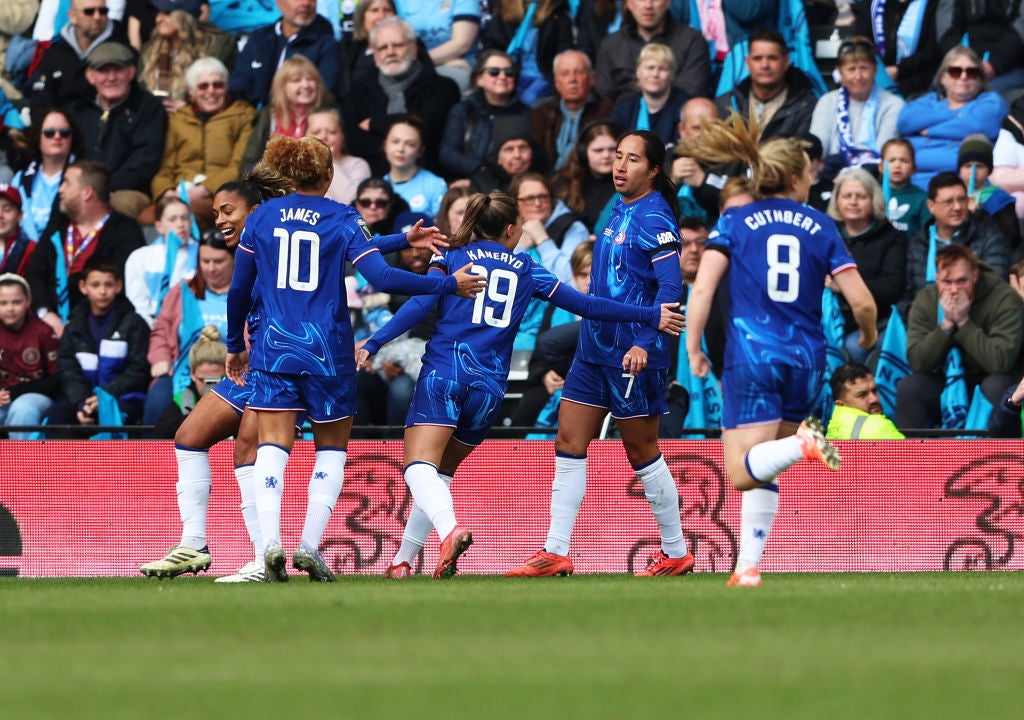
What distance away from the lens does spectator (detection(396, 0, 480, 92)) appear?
53.9ft

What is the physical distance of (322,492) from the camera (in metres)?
9.23

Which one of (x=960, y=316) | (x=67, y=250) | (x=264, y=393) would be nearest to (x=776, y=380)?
(x=264, y=393)

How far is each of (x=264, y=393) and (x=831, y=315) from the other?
559 centimetres

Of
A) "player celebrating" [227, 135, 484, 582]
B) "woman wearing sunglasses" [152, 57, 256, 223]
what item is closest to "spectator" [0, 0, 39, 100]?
"woman wearing sunglasses" [152, 57, 256, 223]

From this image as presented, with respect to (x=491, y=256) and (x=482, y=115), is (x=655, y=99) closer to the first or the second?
(x=482, y=115)

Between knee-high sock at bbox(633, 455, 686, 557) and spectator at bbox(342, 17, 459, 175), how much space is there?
6.29 m

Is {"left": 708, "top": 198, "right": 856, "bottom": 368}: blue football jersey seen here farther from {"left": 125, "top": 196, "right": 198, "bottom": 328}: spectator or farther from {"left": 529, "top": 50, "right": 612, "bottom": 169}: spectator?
{"left": 125, "top": 196, "right": 198, "bottom": 328}: spectator

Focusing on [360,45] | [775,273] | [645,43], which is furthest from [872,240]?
[360,45]

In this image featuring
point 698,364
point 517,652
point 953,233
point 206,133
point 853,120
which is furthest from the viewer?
point 206,133

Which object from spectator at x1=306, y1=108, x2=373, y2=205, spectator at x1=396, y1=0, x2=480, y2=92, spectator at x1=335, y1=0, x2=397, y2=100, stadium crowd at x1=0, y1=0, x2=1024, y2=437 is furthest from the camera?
spectator at x1=396, y1=0, x2=480, y2=92

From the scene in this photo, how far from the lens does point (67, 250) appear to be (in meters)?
15.4

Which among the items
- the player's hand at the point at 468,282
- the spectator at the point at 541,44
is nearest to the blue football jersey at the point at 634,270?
the player's hand at the point at 468,282

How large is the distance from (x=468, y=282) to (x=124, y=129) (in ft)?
25.7

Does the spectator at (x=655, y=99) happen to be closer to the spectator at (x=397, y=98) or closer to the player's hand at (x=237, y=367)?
the spectator at (x=397, y=98)
